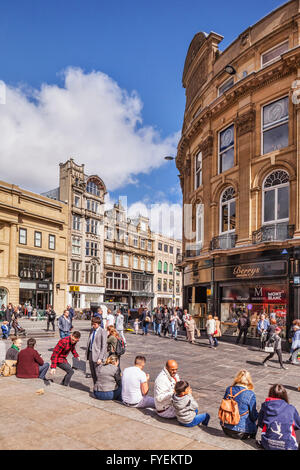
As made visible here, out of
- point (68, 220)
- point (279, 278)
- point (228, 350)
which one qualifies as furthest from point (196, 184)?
point (68, 220)

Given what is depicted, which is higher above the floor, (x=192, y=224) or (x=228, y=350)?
(x=192, y=224)

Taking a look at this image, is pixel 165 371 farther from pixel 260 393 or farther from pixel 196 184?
pixel 196 184

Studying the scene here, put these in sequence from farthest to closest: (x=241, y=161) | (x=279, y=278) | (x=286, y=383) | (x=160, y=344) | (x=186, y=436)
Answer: (x=241, y=161) < (x=160, y=344) < (x=279, y=278) < (x=286, y=383) < (x=186, y=436)

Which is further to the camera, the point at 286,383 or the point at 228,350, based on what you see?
the point at 228,350

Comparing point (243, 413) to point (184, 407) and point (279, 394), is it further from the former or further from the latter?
point (184, 407)

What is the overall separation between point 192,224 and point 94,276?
28.5 meters

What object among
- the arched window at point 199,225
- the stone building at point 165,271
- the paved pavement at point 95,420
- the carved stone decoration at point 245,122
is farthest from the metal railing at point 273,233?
the stone building at point 165,271

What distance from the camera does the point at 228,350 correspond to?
16453 mm

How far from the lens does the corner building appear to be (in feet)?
57.3

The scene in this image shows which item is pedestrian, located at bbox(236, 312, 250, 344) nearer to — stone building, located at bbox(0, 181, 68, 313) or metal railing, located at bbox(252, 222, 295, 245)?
metal railing, located at bbox(252, 222, 295, 245)

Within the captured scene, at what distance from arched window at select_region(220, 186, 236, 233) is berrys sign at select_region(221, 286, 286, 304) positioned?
3419mm

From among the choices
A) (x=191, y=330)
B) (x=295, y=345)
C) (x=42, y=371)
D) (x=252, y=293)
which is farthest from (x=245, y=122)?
(x=42, y=371)

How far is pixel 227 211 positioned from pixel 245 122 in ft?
16.2

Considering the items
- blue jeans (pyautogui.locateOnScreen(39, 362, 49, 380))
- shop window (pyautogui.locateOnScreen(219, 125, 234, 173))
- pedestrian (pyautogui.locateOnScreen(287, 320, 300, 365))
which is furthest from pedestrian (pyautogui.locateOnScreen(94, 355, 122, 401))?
shop window (pyautogui.locateOnScreen(219, 125, 234, 173))
